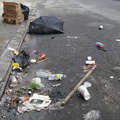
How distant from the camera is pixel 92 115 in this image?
2807 mm

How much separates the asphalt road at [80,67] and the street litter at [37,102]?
9cm

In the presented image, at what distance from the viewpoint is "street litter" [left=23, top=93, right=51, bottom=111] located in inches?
115

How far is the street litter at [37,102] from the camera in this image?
2.91m

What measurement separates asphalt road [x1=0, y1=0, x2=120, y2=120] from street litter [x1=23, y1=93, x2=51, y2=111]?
0.09 meters

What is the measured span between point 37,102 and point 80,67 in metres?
1.60

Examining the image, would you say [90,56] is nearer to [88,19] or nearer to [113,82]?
[113,82]

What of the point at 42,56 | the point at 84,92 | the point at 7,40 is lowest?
the point at 7,40

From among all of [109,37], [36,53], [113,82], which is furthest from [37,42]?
[113,82]

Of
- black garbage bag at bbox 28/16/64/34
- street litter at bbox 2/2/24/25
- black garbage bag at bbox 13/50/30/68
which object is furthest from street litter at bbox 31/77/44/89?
street litter at bbox 2/2/24/25

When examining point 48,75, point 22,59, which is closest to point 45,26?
point 22,59

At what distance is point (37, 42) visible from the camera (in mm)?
5895

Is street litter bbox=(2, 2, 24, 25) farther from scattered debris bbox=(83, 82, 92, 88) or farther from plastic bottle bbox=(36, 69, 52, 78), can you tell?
scattered debris bbox=(83, 82, 92, 88)

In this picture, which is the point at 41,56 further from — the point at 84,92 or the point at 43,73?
the point at 84,92

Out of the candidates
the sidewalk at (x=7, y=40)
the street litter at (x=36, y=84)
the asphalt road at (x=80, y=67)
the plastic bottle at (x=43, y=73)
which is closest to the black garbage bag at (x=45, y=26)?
the asphalt road at (x=80, y=67)
